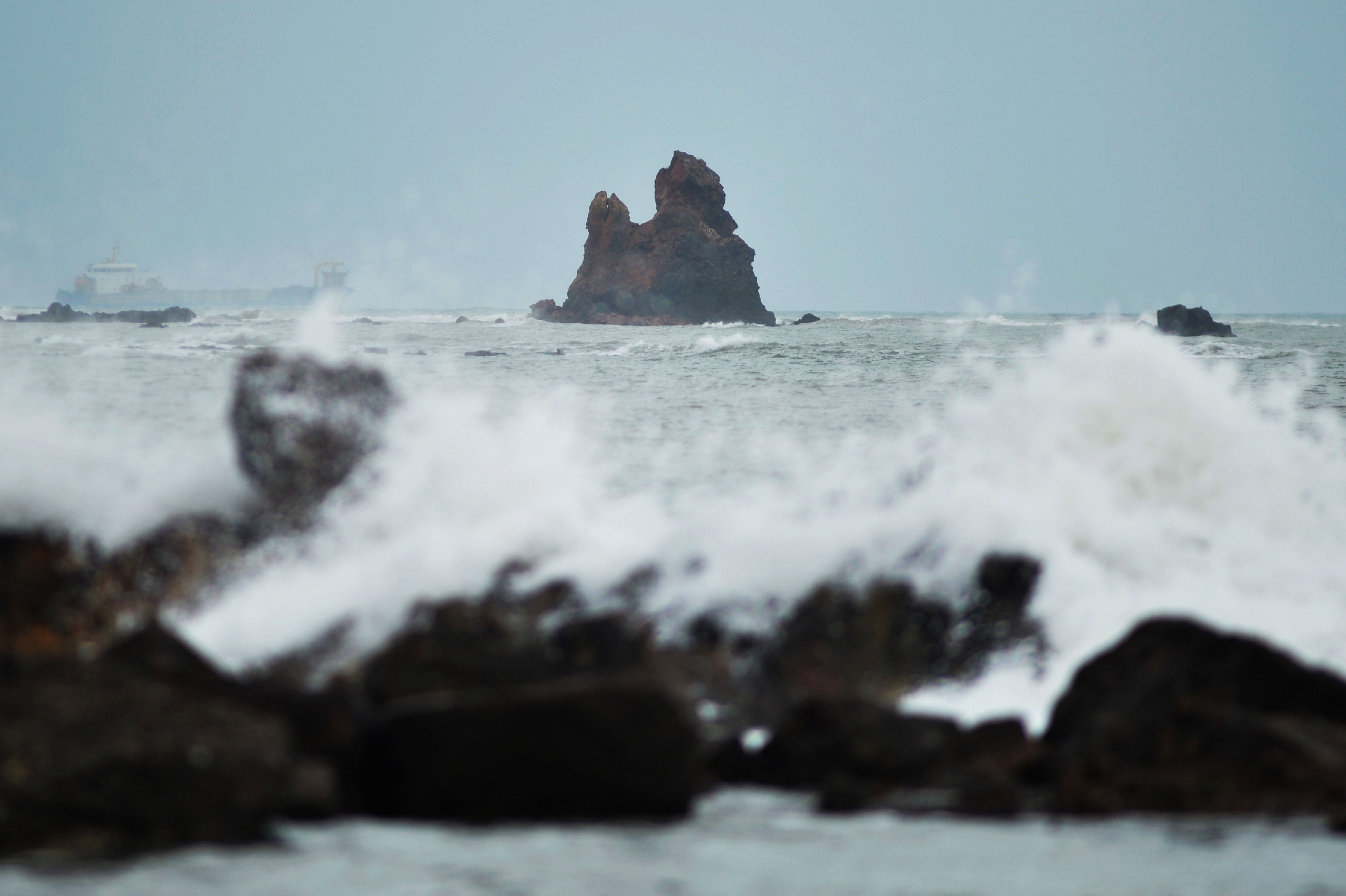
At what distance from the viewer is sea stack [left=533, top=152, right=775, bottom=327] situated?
7688cm

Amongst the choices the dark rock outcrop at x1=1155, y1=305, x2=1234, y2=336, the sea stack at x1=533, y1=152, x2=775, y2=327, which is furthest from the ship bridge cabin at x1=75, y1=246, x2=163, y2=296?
the dark rock outcrop at x1=1155, y1=305, x2=1234, y2=336

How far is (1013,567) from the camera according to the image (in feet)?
20.2

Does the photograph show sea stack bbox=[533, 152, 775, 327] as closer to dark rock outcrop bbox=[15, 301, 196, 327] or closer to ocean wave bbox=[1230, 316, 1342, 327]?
dark rock outcrop bbox=[15, 301, 196, 327]

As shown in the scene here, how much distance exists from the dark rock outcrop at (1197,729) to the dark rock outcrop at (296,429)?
4.00 metres

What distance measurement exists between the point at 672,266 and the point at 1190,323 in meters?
35.7

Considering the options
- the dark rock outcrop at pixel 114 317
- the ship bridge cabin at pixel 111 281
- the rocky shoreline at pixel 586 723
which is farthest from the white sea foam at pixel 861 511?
the ship bridge cabin at pixel 111 281

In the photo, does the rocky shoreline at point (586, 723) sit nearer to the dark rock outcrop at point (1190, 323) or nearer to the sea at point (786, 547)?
the sea at point (786, 547)

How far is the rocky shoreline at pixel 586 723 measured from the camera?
3486mm

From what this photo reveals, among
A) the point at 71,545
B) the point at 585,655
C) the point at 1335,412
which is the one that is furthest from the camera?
the point at 1335,412

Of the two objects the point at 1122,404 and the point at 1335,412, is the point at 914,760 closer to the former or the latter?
the point at 1122,404

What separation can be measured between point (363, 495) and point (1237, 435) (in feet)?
18.6

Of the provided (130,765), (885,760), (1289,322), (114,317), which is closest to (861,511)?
(885,760)

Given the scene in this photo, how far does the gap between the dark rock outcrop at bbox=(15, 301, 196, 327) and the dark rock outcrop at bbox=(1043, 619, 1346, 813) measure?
43.4m

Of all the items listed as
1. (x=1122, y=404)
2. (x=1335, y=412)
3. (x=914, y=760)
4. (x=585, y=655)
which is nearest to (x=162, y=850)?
(x=585, y=655)
